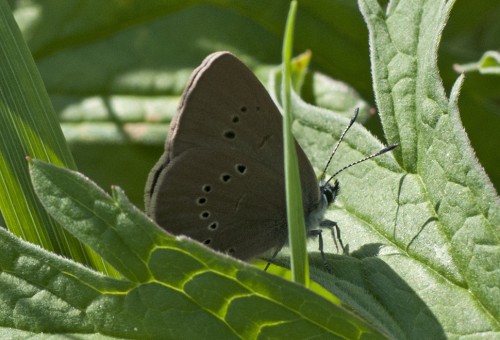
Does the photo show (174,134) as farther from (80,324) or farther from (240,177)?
(80,324)

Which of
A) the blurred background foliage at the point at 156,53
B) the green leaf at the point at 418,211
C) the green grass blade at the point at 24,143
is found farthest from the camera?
the blurred background foliage at the point at 156,53

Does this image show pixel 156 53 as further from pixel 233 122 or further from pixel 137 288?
pixel 137 288

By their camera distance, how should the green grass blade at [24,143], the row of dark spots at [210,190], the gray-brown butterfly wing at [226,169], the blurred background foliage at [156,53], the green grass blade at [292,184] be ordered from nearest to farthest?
1. the green grass blade at [292,184]
2. the green grass blade at [24,143]
3. the gray-brown butterfly wing at [226,169]
4. the row of dark spots at [210,190]
5. the blurred background foliage at [156,53]

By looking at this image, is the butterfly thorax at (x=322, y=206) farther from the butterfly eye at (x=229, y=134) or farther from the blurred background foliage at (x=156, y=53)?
the blurred background foliage at (x=156, y=53)

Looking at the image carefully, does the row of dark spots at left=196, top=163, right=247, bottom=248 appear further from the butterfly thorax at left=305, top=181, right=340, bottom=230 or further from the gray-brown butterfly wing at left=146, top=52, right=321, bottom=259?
the butterfly thorax at left=305, top=181, right=340, bottom=230

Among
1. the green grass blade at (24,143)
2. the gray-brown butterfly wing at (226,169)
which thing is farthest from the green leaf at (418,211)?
the green grass blade at (24,143)
